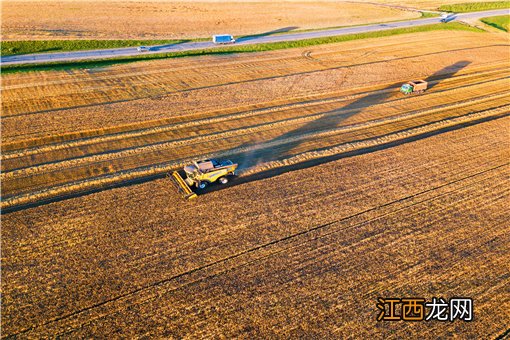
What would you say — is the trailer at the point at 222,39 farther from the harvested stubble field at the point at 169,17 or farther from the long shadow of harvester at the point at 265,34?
the harvested stubble field at the point at 169,17

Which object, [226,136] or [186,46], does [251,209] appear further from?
[186,46]

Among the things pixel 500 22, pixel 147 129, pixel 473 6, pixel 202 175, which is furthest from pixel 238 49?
pixel 473 6

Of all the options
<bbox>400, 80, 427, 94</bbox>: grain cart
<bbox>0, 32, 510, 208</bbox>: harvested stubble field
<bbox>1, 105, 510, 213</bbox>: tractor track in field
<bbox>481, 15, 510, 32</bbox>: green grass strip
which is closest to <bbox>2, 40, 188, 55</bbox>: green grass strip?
<bbox>0, 32, 510, 208</bbox>: harvested stubble field

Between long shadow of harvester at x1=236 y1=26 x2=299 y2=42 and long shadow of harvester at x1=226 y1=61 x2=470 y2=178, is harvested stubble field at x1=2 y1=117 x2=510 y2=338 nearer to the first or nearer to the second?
long shadow of harvester at x1=226 y1=61 x2=470 y2=178

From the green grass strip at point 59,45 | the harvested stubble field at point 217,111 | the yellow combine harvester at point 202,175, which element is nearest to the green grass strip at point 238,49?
the harvested stubble field at point 217,111

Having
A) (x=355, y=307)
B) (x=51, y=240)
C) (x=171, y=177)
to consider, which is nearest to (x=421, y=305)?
(x=355, y=307)

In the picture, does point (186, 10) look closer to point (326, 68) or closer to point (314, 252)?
point (326, 68)

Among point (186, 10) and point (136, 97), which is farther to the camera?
point (186, 10)
